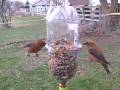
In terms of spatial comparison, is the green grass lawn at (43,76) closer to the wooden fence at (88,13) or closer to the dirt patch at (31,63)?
the dirt patch at (31,63)

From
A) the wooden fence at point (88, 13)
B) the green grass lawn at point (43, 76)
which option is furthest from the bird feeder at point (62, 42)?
the wooden fence at point (88, 13)

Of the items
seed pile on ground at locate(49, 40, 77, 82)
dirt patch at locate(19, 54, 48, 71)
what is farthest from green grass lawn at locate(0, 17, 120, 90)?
seed pile on ground at locate(49, 40, 77, 82)

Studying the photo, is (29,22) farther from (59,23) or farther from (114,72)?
(59,23)

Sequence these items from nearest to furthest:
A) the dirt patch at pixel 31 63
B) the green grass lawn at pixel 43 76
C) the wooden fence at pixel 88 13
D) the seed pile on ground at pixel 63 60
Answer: the seed pile on ground at pixel 63 60, the green grass lawn at pixel 43 76, the dirt patch at pixel 31 63, the wooden fence at pixel 88 13

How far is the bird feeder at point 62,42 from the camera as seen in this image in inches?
147

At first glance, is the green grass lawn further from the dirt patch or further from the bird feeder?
the bird feeder

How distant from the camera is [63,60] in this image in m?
3.76

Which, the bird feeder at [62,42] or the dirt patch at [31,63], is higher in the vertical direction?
the bird feeder at [62,42]

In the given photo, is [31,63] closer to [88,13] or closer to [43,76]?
[43,76]

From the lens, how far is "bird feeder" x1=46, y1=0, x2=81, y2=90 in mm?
3736

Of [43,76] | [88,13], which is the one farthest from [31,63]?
[88,13]

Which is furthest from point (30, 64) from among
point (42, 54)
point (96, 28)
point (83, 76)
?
point (96, 28)

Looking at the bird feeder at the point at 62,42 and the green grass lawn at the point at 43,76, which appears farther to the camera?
the green grass lawn at the point at 43,76

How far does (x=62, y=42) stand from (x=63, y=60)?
0.59 feet
